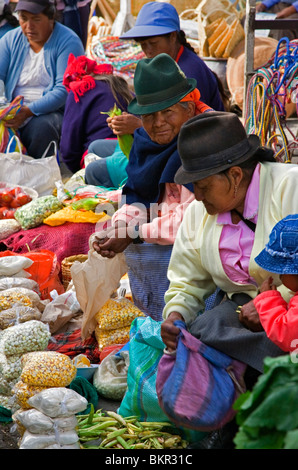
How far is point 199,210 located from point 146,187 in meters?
0.78

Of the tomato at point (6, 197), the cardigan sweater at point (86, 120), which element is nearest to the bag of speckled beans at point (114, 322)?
the tomato at point (6, 197)

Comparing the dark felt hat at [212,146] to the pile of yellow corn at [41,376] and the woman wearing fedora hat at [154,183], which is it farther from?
the pile of yellow corn at [41,376]

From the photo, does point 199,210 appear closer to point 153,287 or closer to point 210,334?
point 210,334

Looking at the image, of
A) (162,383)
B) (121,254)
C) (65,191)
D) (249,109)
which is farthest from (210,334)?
(65,191)

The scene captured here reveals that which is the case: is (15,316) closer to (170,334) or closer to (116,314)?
(116,314)

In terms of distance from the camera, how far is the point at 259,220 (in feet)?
8.09

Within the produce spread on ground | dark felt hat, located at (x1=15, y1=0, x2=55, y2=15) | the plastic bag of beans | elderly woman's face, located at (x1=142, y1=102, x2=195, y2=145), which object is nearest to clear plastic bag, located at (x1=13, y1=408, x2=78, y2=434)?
the produce spread on ground

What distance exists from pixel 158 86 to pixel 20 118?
124 inches

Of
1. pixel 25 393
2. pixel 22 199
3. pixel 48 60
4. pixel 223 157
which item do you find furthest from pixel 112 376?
pixel 48 60

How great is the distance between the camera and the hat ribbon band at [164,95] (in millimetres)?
3008

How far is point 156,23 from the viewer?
4.07 metres

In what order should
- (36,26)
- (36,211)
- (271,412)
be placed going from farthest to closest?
(36,26) → (36,211) → (271,412)

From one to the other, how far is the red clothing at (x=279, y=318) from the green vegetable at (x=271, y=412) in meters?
0.45

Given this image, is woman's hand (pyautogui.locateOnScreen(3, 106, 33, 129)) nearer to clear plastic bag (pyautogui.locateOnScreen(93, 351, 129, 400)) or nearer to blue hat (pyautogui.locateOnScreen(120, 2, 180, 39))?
blue hat (pyautogui.locateOnScreen(120, 2, 180, 39))
